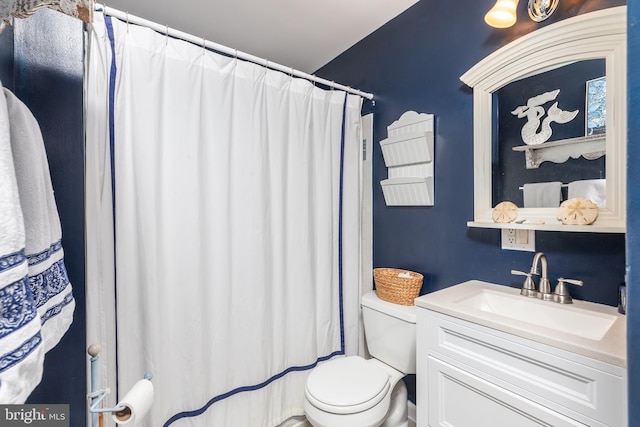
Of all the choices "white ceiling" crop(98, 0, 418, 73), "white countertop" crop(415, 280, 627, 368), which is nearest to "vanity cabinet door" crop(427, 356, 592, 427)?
"white countertop" crop(415, 280, 627, 368)

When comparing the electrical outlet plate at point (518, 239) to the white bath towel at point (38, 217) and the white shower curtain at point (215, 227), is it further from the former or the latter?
the white bath towel at point (38, 217)

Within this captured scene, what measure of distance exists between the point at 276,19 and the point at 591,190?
1955 mm

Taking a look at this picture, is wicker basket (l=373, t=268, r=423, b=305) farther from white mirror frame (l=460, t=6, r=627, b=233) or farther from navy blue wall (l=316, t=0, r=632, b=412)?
white mirror frame (l=460, t=6, r=627, b=233)

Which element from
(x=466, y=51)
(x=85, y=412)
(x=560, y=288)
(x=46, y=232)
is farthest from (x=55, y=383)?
(x=466, y=51)

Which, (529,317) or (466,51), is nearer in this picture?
(529,317)

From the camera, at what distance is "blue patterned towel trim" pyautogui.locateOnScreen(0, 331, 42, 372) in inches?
18.6

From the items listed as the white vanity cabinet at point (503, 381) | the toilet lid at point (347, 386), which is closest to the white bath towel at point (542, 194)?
Answer: the white vanity cabinet at point (503, 381)

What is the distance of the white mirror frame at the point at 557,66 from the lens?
1.10 meters

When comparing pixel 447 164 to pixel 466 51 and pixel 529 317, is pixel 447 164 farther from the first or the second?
pixel 529 317

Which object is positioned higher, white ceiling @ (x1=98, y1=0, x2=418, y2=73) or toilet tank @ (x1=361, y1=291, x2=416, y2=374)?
white ceiling @ (x1=98, y1=0, x2=418, y2=73)

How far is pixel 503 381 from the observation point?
3.47 ft

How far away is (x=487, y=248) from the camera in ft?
5.00

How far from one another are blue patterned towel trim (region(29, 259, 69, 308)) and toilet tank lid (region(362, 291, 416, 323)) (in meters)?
1.41

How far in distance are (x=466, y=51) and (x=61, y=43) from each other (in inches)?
68.2
